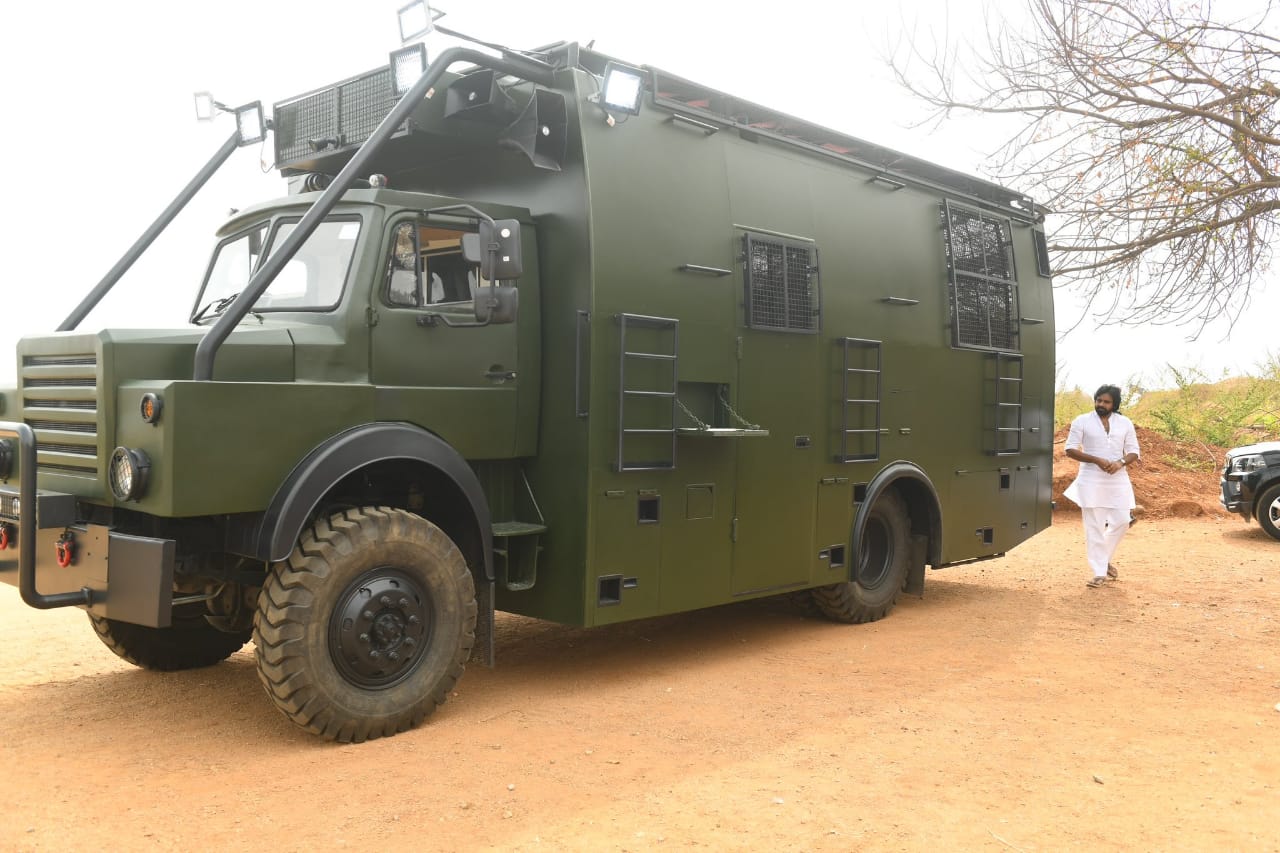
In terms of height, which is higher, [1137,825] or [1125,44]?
[1125,44]

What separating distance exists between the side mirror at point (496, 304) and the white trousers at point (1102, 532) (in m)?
7.23

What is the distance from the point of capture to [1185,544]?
14.8 m

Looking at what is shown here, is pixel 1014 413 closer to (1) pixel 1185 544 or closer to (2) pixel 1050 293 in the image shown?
(2) pixel 1050 293

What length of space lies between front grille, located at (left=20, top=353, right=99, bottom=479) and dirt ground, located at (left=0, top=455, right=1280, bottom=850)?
4.78 ft

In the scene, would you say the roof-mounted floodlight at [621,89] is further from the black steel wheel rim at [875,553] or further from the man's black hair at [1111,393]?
the man's black hair at [1111,393]

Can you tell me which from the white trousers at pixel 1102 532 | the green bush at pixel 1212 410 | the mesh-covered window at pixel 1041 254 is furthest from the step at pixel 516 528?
the green bush at pixel 1212 410

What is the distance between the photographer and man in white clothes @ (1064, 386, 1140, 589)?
11055 mm

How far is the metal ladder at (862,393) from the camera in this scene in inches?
342

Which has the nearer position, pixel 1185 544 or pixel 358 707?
pixel 358 707

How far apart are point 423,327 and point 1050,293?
25.0 ft

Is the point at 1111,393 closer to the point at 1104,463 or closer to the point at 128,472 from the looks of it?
the point at 1104,463

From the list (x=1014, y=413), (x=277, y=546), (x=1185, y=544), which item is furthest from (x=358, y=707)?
(x=1185, y=544)

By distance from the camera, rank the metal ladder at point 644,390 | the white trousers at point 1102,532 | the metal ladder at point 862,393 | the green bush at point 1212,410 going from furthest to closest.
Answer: the green bush at point 1212,410, the white trousers at point 1102,532, the metal ladder at point 862,393, the metal ladder at point 644,390

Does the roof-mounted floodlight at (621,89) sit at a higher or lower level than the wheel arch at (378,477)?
higher
